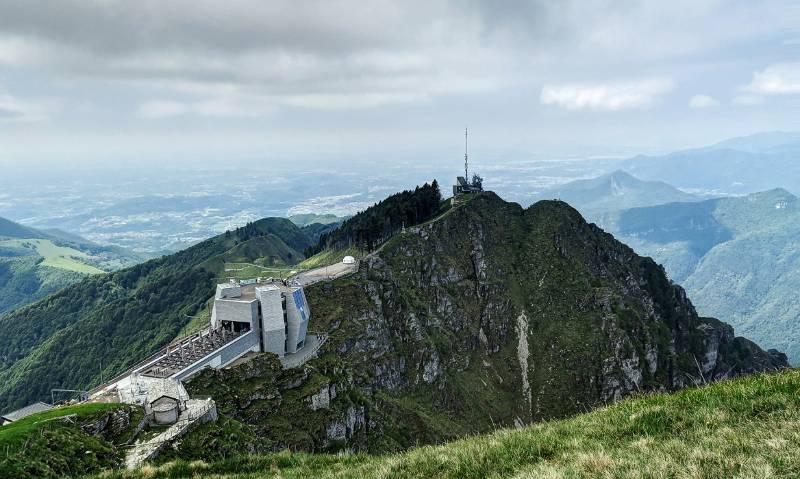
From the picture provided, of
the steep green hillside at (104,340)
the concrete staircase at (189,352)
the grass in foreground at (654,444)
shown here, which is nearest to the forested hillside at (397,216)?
the steep green hillside at (104,340)

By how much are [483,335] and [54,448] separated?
9328 cm

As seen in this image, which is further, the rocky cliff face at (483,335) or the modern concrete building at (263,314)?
the rocky cliff face at (483,335)

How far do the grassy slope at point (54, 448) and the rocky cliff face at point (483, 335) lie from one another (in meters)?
25.6

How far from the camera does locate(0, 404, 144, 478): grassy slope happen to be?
22.2 meters

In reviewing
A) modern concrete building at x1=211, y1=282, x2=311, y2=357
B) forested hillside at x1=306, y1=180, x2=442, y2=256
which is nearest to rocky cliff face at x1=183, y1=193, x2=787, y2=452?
modern concrete building at x1=211, y1=282, x2=311, y2=357

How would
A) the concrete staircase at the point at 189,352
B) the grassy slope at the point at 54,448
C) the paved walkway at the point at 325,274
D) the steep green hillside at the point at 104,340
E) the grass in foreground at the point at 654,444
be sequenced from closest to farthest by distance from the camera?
the grass in foreground at the point at 654,444 < the grassy slope at the point at 54,448 < the concrete staircase at the point at 189,352 < the paved walkway at the point at 325,274 < the steep green hillside at the point at 104,340

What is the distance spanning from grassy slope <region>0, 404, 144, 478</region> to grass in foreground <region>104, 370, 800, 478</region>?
1496 cm

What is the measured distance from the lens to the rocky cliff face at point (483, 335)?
68.3 m

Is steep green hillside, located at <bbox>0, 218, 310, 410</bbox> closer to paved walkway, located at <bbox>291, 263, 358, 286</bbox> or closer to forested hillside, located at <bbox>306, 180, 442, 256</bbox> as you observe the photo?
paved walkway, located at <bbox>291, 263, 358, 286</bbox>

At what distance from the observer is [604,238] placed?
5581 inches

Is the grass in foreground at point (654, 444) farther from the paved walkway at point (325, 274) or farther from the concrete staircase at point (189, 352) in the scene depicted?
the paved walkway at point (325, 274)

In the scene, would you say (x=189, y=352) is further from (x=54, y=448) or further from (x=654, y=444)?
(x=654, y=444)

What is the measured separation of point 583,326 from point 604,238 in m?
42.2

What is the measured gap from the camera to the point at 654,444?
9422mm
